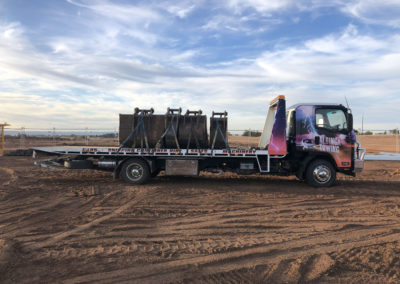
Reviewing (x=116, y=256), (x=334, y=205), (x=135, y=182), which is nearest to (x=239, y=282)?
(x=116, y=256)

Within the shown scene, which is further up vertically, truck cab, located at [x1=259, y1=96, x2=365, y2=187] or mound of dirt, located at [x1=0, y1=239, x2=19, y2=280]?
truck cab, located at [x1=259, y1=96, x2=365, y2=187]

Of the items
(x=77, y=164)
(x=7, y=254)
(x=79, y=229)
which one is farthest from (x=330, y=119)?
(x=7, y=254)

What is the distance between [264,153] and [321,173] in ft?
6.23

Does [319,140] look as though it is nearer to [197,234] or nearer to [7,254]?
[197,234]

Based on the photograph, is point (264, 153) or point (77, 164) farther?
point (77, 164)

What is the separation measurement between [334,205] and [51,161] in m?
8.62

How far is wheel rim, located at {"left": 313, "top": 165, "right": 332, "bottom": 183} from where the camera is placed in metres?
9.81

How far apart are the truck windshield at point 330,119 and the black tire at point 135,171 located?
5.68 m

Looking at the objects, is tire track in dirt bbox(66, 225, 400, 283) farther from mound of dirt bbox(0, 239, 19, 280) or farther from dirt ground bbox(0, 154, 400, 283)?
mound of dirt bbox(0, 239, 19, 280)

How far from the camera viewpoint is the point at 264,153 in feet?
32.3

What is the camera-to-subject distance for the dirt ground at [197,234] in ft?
13.1

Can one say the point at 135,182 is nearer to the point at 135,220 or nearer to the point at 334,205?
the point at 135,220

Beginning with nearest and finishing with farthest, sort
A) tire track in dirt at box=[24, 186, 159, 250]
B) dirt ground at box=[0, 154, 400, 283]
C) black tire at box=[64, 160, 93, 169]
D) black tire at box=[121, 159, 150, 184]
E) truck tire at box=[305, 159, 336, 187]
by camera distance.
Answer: dirt ground at box=[0, 154, 400, 283], tire track in dirt at box=[24, 186, 159, 250], truck tire at box=[305, 159, 336, 187], black tire at box=[64, 160, 93, 169], black tire at box=[121, 159, 150, 184]

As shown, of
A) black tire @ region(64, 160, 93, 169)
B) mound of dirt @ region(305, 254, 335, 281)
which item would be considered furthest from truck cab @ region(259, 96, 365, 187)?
black tire @ region(64, 160, 93, 169)
